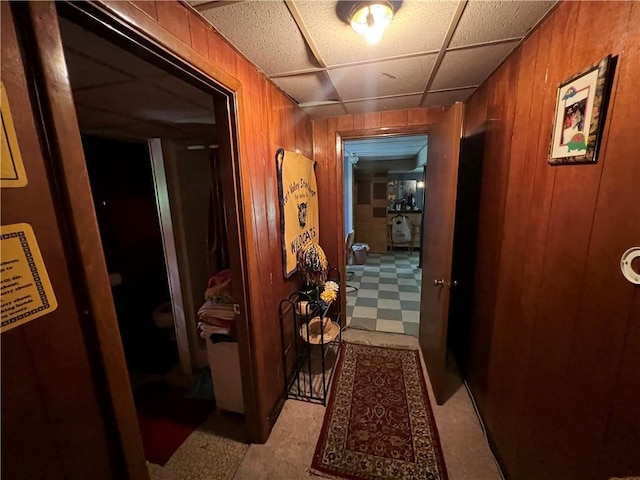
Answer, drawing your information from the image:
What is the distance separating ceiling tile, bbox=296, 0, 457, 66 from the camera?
2.85 feet

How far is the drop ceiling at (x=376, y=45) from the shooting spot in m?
0.88

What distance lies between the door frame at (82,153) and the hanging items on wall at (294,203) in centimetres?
80

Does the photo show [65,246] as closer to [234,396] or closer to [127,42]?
[127,42]

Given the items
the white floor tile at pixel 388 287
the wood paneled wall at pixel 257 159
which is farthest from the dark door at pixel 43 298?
the white floor tile at pixel 388 287

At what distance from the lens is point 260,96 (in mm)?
1366

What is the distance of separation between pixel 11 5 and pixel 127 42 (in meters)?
0.28

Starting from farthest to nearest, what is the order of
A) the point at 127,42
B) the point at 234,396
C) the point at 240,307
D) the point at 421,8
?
the point at 234,396
the point at 240,307
the point at 421,8
the point at 127,42

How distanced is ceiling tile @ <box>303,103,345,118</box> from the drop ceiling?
242 millimetres

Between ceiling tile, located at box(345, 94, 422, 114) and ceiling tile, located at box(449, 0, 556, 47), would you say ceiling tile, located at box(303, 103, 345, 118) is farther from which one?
ceiling tile, located at box(449, 0, 556, 47)

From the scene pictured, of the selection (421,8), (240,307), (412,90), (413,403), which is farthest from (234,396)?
(412,90)

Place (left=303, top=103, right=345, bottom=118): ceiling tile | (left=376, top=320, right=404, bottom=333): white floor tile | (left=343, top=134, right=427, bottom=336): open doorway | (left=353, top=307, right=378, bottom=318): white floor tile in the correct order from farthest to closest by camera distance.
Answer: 1. (left=343, top=134, right=427, bottom=336): open doorway
2. (left=353, top=307, right=378, bottom=318): white floor tile
3. (left=376, top=320, right=404, bottom=333): white floor tile
4. (left=303, top=103, right=345, bottom=118): ceiling tile

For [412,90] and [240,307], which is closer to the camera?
[240,307]

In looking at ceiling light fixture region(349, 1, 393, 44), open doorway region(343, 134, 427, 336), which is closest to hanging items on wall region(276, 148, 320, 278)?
ceiling light fixture region(349, 1, 393, 44)

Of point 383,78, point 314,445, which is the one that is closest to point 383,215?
point 383,78
